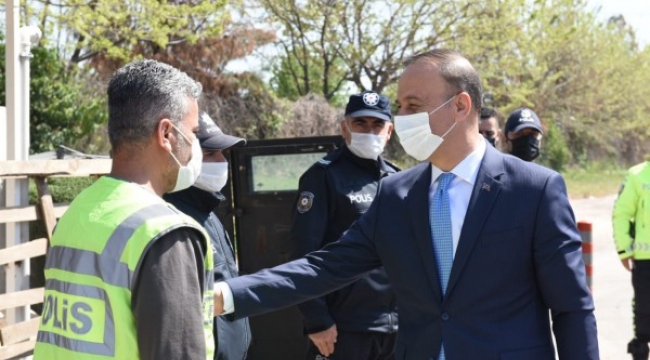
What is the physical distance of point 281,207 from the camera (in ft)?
19.5

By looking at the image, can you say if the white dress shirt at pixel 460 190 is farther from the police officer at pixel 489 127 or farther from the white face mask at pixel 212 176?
the police officer at pixel 489 127

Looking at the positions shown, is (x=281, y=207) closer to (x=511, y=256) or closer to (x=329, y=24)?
(x=511, y=256)

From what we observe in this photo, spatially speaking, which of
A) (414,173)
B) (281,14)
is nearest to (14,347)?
(414,173)

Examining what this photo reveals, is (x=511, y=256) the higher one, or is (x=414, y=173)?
(x=414, y=173)

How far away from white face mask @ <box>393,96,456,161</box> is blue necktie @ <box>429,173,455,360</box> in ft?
0.39

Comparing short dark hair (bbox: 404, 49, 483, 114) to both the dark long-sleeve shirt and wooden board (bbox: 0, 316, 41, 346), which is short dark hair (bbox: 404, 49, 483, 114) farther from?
wooden board (bbox: 0, 316, 41, 346)

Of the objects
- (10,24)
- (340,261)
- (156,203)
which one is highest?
(10,24)

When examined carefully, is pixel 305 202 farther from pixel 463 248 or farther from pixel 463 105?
pixel 463 248

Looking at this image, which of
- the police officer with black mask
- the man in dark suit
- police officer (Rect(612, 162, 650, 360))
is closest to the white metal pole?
the man in dark suit

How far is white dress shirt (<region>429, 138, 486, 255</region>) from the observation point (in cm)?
312

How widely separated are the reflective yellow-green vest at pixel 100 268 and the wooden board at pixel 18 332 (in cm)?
287

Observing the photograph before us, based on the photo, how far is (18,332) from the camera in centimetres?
514

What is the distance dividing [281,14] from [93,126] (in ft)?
17.4

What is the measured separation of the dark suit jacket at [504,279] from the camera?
2.93 metres
